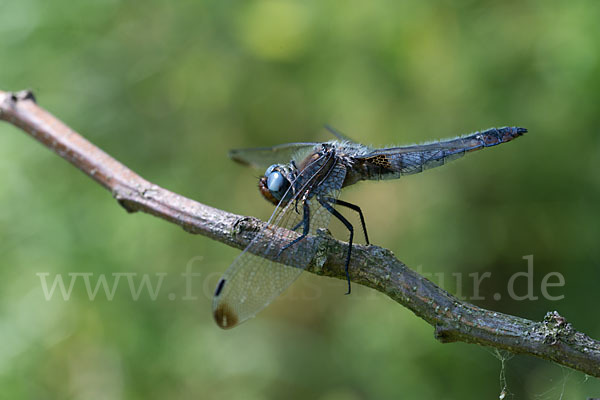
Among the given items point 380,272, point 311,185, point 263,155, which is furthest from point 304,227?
point 263,155

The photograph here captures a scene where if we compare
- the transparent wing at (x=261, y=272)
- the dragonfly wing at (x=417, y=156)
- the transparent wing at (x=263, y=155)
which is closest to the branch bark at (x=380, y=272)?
the transparent wing at (x=261, y=272)

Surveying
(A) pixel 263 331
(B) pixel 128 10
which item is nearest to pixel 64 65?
(B) pixel 128 10

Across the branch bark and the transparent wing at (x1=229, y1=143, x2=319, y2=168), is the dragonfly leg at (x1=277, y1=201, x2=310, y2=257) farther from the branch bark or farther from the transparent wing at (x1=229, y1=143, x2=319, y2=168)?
the transparent wing at (x1=229, y1=143, x2=319, y2=168)

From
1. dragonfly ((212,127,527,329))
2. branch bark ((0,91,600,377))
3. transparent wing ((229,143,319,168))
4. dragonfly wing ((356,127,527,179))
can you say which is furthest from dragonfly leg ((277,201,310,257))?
transparent wing ((229,143,319,168))

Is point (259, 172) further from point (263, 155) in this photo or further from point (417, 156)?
point (417, 156)

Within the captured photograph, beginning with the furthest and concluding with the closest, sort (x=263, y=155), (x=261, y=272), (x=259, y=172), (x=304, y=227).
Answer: (x=259, y=172), (x=263, y=155), (x=304, y=227), (x=261, y=272)
